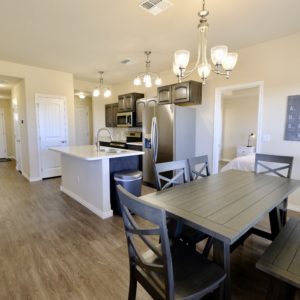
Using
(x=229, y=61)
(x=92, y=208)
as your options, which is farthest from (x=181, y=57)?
(x=92, y=208)

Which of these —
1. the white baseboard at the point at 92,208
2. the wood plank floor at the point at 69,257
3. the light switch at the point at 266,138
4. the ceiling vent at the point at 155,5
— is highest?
the ceiling vent at the point at 155,5

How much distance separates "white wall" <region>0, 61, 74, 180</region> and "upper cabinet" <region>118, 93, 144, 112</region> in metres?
1.44

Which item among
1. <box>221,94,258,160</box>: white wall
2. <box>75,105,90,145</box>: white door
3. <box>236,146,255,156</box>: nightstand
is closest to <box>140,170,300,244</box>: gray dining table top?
<box>236,146,255,156</box>: nightstand

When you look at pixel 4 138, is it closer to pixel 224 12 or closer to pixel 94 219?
pixel 94 219

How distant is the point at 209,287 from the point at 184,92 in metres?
3.75

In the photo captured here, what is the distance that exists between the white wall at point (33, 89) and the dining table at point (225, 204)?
441 cm

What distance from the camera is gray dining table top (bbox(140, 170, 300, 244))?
124 cm

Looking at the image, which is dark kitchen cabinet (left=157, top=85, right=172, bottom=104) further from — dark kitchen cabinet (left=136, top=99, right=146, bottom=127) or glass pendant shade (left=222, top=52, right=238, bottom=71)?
glass pendant shade (left=222, top=52, right=238, bottom=71)

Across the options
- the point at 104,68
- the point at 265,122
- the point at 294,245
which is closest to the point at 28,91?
the point at 104,68

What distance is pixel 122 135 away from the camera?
6.95 meters

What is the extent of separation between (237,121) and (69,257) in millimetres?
7231

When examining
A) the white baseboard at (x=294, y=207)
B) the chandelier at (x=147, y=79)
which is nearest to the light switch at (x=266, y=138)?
the white baseboard at (x=294, y=207)

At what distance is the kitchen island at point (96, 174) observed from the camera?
3037 mm

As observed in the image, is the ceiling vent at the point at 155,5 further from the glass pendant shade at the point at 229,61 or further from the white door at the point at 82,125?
the white door at the point at 82,125
